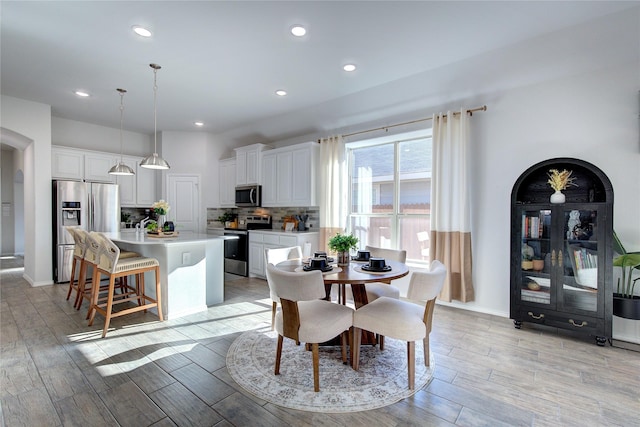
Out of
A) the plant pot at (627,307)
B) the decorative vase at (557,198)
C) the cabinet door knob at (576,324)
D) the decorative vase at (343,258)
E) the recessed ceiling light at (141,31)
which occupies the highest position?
the recessed ceiling light at (141,31)

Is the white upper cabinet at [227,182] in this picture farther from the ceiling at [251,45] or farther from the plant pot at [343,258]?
the plant pot at [343,258]

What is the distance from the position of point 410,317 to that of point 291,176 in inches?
148

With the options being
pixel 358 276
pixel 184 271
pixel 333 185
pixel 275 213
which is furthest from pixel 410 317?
pixel 275 213

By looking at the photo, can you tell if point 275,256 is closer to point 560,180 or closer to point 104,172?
point 560,180

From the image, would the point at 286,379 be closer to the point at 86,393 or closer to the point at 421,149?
the point at 86,393

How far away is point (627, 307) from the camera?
106 inches

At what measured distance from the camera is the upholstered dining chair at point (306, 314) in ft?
6.34

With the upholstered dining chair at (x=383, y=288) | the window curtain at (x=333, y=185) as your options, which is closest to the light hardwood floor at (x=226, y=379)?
the upholstered dining chair at (x=383, y=288)

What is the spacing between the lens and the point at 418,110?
4.19m

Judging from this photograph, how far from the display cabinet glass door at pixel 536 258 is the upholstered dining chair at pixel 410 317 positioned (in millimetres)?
1577

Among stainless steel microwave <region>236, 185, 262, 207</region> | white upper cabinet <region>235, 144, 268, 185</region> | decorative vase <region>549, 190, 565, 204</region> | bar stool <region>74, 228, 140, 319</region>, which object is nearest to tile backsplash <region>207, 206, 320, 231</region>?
stainless steel microwave <region>236, 185, 262, 207</region>

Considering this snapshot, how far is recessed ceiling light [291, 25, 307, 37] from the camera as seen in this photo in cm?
263

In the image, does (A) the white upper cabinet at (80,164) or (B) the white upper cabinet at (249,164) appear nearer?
(A) the white upper cabinet at (80,164)

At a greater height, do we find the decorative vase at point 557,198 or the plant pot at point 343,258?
the decorative vase at point 557,198
